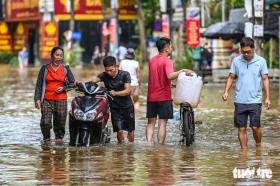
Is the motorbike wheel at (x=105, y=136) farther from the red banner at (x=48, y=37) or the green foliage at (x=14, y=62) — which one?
the red banner at (x=48, y=37)

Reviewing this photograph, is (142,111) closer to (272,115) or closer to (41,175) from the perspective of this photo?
(272,115)

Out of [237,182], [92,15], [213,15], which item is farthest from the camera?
[92,15]

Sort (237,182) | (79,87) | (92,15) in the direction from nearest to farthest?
(237,182), (79,87), (92,15)

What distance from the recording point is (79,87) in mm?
14805

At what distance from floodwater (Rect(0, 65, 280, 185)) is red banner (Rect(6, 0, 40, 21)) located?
6186 centimetres

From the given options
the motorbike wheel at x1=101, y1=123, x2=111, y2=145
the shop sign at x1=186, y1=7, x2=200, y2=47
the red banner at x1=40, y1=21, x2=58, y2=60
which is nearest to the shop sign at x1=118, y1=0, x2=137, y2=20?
the red banner at x1=40, y1=21, x2=58, y2=60

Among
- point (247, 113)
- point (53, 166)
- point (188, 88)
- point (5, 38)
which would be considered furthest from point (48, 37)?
point (53, 166)

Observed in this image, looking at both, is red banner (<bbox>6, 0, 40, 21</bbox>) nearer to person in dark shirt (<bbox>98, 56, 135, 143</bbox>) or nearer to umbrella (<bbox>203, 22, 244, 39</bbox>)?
umbrella (<bbox>203, 22, 244, 39</bbox>)

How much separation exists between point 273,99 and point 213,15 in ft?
88.9

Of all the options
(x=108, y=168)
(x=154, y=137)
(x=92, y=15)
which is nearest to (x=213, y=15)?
(x=92, y=15)

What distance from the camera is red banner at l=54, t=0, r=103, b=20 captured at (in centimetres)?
7488

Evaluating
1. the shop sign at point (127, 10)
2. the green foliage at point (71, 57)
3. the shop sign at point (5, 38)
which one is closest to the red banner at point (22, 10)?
the shop sign at point (5, 38)

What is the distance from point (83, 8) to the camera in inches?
2948

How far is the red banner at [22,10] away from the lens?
3185 inches
